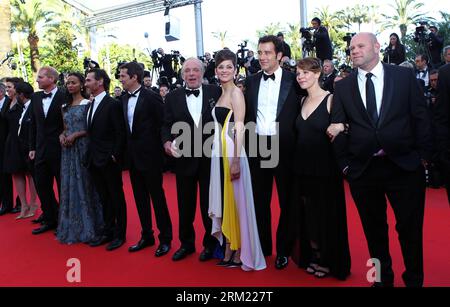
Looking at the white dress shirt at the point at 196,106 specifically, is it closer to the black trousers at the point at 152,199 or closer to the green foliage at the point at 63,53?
the black trousers at the point at 152,199

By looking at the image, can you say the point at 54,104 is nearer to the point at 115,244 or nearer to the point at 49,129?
the point at 49,129

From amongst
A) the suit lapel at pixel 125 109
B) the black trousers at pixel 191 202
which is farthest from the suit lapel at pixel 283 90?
the suit lapel at pixel 125 109

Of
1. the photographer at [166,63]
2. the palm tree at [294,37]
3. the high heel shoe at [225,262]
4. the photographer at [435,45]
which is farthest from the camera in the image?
the palm tree at [294,37]

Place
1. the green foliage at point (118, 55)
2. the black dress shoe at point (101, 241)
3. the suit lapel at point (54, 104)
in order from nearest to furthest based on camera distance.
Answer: the black dress shoe at point (101, 241) < the suit lapel at point (54, 104) < the green foliage at point (118, 55)

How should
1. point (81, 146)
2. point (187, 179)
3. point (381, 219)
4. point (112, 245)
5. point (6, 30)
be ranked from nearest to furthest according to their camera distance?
point (381, 219), point (187, 179), point (112, 245), point (81, 146), point (6, 30)

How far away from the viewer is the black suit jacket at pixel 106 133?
4043mm

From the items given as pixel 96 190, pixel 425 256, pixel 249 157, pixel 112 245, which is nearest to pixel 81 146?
pixel 96 190

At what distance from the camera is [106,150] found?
13.3 ft

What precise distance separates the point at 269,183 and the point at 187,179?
734 mm

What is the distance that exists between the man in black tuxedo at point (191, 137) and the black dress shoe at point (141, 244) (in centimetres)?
47

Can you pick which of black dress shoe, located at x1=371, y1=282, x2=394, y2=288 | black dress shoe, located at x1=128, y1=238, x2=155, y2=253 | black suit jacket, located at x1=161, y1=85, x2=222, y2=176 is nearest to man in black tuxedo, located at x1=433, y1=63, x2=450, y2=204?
black dress shoe, located at x1=371, y1=282, x2=394, y2=288

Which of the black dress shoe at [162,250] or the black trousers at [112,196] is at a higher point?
the black trousers at [112,196]

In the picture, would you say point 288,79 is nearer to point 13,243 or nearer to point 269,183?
point 269,183

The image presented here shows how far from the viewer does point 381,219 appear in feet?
9.23
